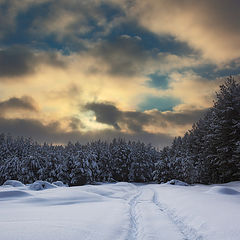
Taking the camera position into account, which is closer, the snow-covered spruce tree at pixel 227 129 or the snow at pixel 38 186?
the snow at pixel 38 186

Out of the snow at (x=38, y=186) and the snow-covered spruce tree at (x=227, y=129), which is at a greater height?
the snow-covered spruce tree at (x=227, y=129)

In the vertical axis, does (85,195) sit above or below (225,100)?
below

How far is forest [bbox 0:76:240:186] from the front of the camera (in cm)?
3109

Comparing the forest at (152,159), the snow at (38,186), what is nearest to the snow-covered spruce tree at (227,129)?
the forest at (152,159)

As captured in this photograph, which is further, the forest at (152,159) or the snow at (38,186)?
the forest at (152,159)

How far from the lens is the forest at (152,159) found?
31094 mm

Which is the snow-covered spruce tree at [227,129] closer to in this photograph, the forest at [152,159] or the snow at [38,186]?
the forest at [152,159]

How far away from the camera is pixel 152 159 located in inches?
3285

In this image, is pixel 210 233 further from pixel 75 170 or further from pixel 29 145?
pixel 29 145

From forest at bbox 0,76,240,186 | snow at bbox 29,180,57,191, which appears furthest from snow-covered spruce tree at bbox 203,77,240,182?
snow at bbox 29,180,57,191

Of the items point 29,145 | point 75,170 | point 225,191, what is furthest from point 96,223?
point 29,145

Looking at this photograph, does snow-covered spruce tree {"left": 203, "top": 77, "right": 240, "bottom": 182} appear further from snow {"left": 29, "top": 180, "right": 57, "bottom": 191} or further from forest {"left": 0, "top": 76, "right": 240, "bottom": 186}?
snow {"left": 29, "top": 180, "right": 57, "bottom": 191}

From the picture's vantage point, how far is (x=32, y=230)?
240 inches

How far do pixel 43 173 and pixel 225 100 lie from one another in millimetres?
40229
